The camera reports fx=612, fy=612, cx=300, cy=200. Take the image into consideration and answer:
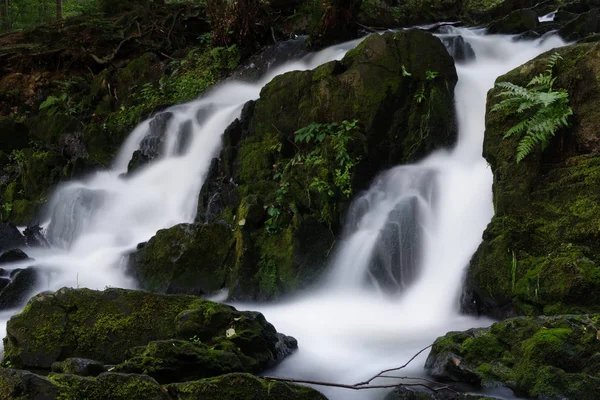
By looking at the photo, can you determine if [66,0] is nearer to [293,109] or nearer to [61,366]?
[293,109]

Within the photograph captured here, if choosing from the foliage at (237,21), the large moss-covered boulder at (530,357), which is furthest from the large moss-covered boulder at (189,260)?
the foliage at (237,21)

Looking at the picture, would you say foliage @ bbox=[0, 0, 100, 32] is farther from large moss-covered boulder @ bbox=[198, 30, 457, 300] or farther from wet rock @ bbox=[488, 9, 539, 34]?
wet rock @ bbox=[488, 9, 539, 34]

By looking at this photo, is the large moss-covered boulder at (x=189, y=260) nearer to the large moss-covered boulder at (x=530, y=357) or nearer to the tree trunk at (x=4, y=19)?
the large moss-covered boulder at (x=530, y=357)

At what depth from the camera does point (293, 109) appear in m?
9.46

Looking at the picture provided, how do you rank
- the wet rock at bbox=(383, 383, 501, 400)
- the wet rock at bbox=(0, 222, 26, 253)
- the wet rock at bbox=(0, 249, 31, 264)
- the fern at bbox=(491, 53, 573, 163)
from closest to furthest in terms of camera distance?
the wet rock at bbox=(383, 383, 501, 400) → the fern at bbox=(491, 53, 573, 163) → the wet rock at bbox=(0, 249, 31, 264) → the wet rock at bbox=(0, 222, 26, 253)

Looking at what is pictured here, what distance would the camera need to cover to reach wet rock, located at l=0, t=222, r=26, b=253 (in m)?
9.56

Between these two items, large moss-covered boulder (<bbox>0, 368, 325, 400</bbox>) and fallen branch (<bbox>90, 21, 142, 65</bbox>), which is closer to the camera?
large moss-covered boulder (<bbox>0, 368, 325, 400</bbox>)

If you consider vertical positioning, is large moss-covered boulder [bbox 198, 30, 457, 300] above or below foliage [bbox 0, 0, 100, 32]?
below

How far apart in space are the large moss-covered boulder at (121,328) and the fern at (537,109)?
3.13 m

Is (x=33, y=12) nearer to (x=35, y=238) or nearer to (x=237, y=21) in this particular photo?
(x=237, y=21)

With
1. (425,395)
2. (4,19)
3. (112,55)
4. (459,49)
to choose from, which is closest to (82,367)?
(425,395)

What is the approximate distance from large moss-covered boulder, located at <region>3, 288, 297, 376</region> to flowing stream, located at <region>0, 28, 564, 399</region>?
1.28 ft

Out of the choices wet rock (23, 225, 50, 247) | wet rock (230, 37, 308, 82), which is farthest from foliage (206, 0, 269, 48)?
wet rock (23, 225, 50, 247)

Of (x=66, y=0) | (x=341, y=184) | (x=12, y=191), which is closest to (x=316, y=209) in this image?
(x=341, y=184)
